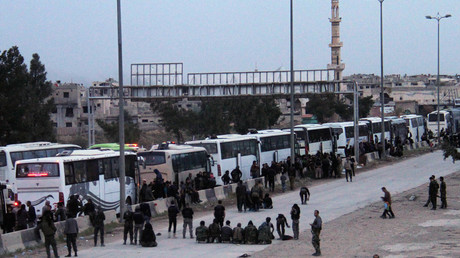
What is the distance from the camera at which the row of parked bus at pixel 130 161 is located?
24.9 meters

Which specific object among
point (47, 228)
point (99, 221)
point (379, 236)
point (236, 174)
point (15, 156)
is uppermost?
point (15, 156)

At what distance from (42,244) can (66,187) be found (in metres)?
3.70

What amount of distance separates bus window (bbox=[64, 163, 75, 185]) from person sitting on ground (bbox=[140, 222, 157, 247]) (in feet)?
16.5

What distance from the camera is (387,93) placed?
462ft

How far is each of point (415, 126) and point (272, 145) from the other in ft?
112

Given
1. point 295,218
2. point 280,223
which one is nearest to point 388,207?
point 295,218

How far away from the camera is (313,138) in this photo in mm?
51188

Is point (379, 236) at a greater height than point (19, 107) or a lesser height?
lesser

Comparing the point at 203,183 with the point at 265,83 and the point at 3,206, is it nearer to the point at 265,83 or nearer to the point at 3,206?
the point at 3,206

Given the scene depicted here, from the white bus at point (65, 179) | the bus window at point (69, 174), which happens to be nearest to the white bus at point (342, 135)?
the white bus at point (65, 179)

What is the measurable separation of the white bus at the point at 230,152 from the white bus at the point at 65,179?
10456 mm

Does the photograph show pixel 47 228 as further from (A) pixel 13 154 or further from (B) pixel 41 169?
(A) pixel 13 154

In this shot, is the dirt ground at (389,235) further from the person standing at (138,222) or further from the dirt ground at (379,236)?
the person standing at (138,222)

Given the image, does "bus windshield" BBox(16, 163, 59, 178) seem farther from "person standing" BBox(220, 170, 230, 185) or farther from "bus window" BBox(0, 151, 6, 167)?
"person standing" BBox(220, 170, 230, 185)
